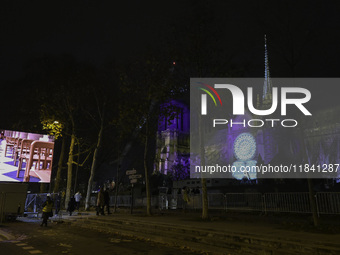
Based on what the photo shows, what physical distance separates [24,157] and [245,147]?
6177 centimetres

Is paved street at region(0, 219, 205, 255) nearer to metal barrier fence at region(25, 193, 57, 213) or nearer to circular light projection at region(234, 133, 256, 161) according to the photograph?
metal barrier fence at region(25, 193, 57, 213)

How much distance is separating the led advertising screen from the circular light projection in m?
58.2

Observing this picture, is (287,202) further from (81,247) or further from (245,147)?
(245,147)

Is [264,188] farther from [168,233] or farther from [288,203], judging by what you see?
[168,233]

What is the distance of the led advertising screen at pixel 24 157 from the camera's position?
69.9 ft

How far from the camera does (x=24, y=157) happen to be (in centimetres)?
2222

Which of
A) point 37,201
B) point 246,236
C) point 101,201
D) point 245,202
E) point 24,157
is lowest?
point 246,236

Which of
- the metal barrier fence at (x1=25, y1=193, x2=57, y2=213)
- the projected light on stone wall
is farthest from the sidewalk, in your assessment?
the projected light on stone wall

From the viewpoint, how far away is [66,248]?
866 cm

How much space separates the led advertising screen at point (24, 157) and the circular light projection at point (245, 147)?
5825 cm

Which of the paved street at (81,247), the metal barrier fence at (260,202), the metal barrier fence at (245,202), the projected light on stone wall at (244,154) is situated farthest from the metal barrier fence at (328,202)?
the projected light on stone wall at (244,154)

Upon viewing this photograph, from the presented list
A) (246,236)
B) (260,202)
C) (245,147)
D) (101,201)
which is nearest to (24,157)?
(101,201)

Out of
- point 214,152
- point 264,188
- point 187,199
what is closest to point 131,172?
point 187,199

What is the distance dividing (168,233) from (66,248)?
143 inches
